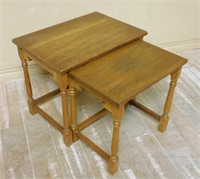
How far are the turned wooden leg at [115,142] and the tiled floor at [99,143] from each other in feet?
0.18

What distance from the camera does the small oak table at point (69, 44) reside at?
128 centimetres

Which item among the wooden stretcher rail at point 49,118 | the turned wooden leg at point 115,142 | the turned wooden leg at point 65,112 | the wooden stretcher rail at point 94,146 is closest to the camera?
the turned wooden leg at point 115,142

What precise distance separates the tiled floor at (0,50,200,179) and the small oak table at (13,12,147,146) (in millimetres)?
124

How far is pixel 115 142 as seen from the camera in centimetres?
129

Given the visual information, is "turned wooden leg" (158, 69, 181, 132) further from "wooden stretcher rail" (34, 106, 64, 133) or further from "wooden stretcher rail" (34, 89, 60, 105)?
"wooden stretcher rail" (34, 89, 60, 105)

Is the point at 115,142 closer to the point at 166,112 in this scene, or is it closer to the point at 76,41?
the point at 166,112

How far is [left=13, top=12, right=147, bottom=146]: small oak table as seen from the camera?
128 centimetres

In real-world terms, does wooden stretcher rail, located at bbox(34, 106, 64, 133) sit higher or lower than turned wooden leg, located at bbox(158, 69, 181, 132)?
lower

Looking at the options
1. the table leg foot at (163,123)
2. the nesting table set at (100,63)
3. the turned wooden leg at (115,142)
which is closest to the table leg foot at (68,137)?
the nesting table set at (100,63)

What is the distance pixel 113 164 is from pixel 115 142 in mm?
151

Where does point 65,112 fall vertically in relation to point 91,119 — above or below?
above

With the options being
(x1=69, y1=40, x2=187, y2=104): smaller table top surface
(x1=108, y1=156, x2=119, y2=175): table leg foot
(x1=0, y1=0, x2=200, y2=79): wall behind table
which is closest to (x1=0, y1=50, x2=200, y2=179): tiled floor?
(x1=108, y1=156, x2=119, y2=175): table leg foot

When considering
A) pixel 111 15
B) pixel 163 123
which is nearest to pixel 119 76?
pixel 163 123

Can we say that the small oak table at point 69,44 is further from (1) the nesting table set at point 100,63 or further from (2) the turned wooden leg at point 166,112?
(2) the turned wooden leg at point 166,112
